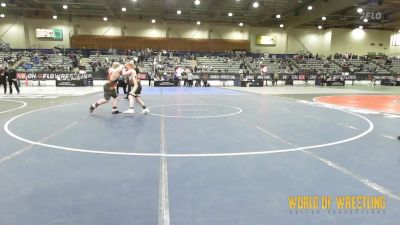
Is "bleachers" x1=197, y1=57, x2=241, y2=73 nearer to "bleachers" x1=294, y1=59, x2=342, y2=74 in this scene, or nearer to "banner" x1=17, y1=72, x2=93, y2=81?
"bleachers" x1=294, y1=59, x2=342, y2=74

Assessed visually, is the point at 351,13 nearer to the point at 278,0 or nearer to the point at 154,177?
the point at 278,0

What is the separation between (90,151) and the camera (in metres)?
5.76

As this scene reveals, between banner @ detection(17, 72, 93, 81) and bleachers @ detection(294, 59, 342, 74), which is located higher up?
bleachers @ detection(294, 59, 342, 74)

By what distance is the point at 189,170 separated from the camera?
476 cm

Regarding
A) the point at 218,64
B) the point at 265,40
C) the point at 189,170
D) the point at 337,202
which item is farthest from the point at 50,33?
the point at 337,202

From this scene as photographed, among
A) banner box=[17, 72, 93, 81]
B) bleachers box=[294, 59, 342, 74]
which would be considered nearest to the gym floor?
banner box=[17, 72, 93, 81]

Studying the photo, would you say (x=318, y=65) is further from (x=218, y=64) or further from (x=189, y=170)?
(x=189, y=170)

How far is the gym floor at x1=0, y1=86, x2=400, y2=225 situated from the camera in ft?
11.1

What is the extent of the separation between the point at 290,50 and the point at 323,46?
5.23m

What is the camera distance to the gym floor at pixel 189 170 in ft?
11.1

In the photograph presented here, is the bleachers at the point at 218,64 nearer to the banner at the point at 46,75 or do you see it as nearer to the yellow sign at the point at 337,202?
the banner at the point at 46,75

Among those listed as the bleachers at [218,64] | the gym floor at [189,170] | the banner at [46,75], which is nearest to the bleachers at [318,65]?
the bleachers at [218,64]

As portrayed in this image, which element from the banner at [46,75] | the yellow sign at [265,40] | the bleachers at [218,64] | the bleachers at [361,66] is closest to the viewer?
the banner at [46,75]

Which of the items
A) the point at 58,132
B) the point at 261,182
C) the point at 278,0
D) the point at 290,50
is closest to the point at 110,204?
the point at 261,182
